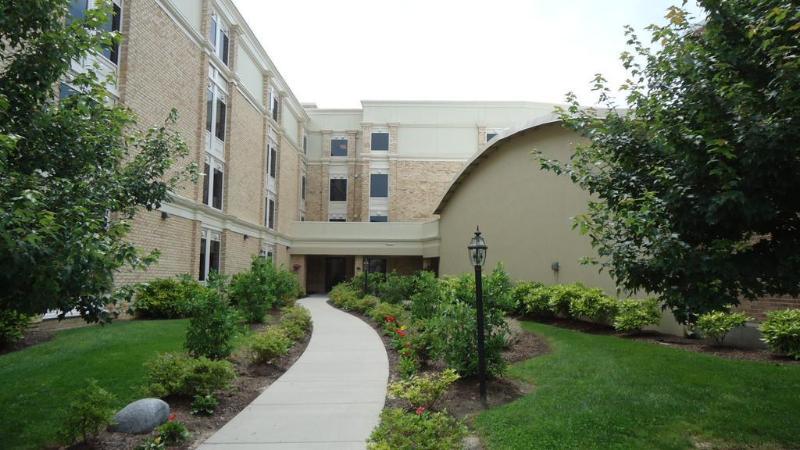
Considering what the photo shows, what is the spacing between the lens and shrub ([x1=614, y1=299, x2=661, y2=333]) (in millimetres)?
11180

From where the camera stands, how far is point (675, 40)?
6.19m

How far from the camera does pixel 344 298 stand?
2398cm

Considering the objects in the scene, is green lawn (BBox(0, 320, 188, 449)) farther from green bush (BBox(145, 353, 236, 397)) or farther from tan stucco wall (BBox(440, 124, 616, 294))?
tan stucco wall (BBox(440, 124, 616, 294))

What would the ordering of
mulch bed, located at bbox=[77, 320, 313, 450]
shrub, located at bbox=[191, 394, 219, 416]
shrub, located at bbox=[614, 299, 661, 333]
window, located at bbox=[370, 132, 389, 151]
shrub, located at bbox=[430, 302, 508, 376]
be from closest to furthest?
mulch bed, located at bbox=[77, 320, 313, 450] < shrub, located at bbox=[191, 394, 219, 416] < shrub, located at bbox=[430, 302, 508, 376] < shrub, located at bbox=[614, 299, 661, 333] < window, located at bbox=[370, 132, 389, 151]

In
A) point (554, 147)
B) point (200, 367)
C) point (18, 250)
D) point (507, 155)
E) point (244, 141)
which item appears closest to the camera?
point (18, 250)

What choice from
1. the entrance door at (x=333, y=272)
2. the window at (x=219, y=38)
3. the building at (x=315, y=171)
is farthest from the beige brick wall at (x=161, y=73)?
the entrance door at (x=333, y=272)

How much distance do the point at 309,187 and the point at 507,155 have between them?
2329cm

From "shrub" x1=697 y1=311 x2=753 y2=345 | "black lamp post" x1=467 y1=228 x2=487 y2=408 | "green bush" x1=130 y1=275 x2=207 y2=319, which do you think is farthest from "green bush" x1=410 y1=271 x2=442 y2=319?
"green bush" x1=130 y1=275 x2=207 y2=319

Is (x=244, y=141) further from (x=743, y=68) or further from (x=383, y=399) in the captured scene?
(x=743, y=68)

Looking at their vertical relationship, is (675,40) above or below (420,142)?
below

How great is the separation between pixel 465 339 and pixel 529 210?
1167 centimetres

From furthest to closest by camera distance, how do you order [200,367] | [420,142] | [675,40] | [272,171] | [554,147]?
[420,142] < [272,171] < [554,147] < [200,367] < [675,40]

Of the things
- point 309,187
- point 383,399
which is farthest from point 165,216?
point 309,187

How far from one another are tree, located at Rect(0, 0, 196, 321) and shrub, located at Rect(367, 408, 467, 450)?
2930mm
